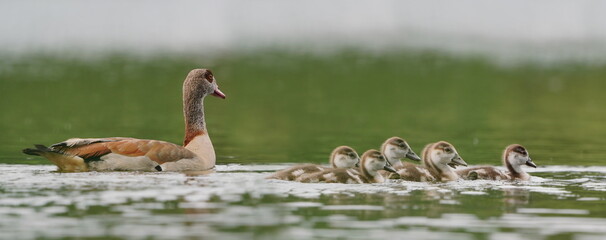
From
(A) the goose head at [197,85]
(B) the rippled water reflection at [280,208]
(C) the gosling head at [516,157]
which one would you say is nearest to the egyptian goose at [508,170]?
(C) the gosling head at [516,157]

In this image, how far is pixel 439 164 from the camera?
707 inches

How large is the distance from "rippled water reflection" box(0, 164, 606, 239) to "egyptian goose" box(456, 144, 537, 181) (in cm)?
46

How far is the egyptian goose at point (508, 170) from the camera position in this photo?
59.3 ft

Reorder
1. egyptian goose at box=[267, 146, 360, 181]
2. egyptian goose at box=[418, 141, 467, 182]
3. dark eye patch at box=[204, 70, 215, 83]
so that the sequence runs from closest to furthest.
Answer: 1. egyptian goose at box=[267, 146, 360, 181]
2. egyptian goose at box=[418, 141, 467, 182]
3. dark eye patch at box=[204, 70, 215, 83]

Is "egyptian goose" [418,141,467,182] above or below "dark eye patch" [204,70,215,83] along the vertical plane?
below

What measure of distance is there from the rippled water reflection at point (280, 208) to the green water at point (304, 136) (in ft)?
0.10

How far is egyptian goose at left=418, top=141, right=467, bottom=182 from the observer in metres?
17.7

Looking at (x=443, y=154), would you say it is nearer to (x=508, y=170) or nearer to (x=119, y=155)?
(x=508, y=170)

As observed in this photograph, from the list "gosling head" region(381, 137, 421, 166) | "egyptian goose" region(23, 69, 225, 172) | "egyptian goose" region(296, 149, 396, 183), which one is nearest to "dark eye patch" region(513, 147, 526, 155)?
"gosling head" region(381, 137, 421, 166)

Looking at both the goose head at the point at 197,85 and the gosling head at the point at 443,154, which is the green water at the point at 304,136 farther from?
the goose head at the point at 197,85

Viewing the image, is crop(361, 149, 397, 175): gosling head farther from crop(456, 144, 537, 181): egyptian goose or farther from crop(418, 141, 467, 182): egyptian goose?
crop(456, 144, 537, 181): egyptian goose

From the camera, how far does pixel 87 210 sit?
45.9ft

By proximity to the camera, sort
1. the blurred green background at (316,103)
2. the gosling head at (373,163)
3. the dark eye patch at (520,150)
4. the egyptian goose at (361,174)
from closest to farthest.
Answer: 1. the egyptian goose at (361,174)
2. the gosling head at (373,163)
3. the dark eye patch at (520,150)
4. the blurred green background at (316,103)

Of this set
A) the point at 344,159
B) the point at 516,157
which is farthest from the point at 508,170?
the point at 344,159
